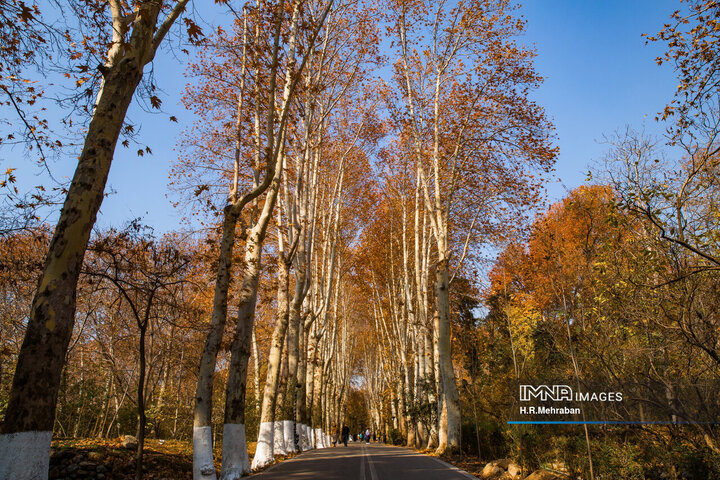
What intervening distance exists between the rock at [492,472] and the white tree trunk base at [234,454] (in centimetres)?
500

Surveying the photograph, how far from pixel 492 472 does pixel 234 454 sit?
17.7 feet

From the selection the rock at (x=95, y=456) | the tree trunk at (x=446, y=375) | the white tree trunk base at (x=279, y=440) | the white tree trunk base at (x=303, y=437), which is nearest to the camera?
the rock at (x=95, y=456)

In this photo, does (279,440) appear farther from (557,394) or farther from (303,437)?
(557,394)

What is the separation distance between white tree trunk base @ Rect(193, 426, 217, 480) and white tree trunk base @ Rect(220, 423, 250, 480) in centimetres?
114

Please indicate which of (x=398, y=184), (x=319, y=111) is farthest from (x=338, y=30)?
(x=398, y=184)

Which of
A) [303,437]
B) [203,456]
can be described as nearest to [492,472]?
[203,456]

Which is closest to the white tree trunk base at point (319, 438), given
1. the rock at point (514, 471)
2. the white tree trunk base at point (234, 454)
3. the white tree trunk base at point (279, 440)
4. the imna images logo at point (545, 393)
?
the white tree trunk base at point (279, 440)

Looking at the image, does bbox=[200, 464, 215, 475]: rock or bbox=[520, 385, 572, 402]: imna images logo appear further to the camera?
bbox=[520, 385, 572, 402]: imna images logo

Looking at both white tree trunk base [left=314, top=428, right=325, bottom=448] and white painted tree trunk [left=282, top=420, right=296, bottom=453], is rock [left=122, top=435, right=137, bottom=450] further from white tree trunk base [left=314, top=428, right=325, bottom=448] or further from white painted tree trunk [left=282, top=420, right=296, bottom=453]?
white tree trunk base [left=314, top=428, right=325, bottom=448]

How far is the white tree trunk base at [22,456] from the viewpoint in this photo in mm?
3871

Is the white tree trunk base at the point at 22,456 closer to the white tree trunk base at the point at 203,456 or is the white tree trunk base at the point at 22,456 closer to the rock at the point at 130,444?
the white tree trunk base at the point at 203,456

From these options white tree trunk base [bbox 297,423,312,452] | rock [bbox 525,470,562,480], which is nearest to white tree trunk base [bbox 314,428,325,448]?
white tree trunk base [bbox 297,423,312,452]

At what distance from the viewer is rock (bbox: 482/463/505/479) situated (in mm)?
8883

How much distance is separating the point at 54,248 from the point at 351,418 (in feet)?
298
